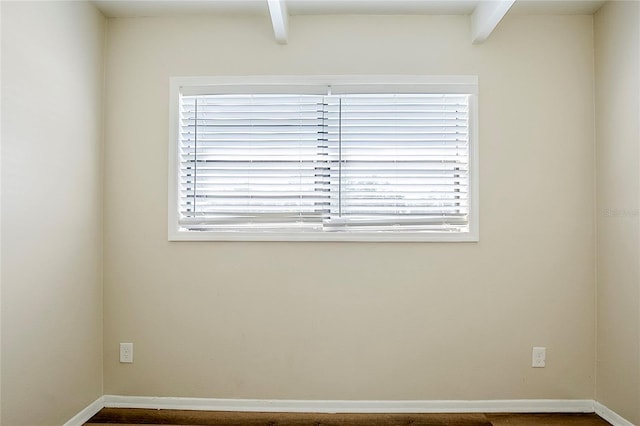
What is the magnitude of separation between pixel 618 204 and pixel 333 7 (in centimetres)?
205

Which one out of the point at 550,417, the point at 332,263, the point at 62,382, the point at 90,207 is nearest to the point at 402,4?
the point at 332,263

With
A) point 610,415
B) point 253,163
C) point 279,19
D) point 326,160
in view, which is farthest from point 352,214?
point 610,415

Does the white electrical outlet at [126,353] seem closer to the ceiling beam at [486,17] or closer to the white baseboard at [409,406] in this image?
the white baseboard at [409,406]

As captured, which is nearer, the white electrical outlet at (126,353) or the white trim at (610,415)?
the white trim at (610,415)

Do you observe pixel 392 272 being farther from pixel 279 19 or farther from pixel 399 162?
pixel 279 19

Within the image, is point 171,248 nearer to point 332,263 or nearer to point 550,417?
point 332,263

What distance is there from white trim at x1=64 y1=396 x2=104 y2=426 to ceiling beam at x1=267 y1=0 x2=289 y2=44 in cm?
250

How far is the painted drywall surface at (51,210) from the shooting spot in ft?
6.68

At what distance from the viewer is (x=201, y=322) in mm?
2760

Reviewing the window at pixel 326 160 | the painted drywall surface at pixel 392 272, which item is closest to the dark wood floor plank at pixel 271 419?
the painted drywall surface at pixel 392 272

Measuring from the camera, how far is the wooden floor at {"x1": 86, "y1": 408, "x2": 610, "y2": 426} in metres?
2.58

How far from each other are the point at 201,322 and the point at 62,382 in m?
0.79

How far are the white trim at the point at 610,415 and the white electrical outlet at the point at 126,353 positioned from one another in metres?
2.91

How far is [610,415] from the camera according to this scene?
8.52 feet
